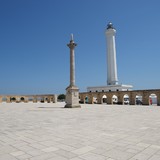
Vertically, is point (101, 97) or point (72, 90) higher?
point (72, 90)

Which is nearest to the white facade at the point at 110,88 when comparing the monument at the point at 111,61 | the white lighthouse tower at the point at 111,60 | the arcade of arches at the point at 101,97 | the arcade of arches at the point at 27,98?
the monument at the point at 111,61

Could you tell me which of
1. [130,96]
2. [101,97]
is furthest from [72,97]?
[101,97]

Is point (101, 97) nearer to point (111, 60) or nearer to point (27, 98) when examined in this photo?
point (27, 98)

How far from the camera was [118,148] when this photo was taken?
15.9 ft

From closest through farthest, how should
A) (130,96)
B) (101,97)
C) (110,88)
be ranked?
(130,96) < (101,97) < (110,88)

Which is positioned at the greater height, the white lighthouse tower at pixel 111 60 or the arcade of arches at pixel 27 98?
the white lighthouse tower at pixel 111 60

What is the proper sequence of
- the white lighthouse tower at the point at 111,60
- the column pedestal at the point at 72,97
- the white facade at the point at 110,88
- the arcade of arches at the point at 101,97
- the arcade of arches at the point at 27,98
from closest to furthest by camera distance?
1. the column pedestal at the point at 72,97
2. the arcade of arches at the point at 101,97
3. the arcade of arches at the point at 27,98
4. the white facade at the point at 110,88
5. the white lighthouse tower at the point at 111,60

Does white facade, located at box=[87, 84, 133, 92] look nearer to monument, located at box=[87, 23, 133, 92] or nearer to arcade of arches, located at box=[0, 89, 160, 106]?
monument, located at box=[87, 23, 133, 92]

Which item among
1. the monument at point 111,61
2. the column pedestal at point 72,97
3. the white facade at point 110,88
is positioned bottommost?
the column pedestal at point 72,97

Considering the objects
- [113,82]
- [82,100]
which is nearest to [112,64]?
[113,82]

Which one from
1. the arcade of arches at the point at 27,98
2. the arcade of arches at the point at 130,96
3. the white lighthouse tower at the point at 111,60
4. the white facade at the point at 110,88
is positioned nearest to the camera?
the arcade of arches at the point at 130,96

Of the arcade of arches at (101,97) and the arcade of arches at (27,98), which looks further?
the arcade of arches at (27,98)

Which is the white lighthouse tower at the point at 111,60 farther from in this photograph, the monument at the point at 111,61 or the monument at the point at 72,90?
the monument at the point at 72,90

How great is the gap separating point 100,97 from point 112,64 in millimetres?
28129
